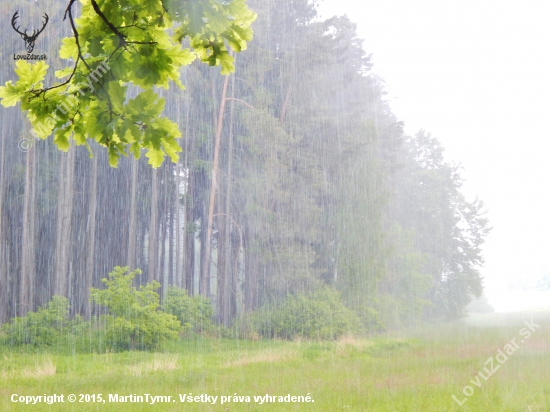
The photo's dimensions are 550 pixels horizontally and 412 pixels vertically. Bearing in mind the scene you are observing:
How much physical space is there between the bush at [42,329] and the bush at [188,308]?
346 cm

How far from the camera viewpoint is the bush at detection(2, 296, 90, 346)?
18.8 meters

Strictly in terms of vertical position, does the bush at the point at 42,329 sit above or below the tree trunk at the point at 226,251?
below

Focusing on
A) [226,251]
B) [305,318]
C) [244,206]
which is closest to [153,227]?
[226,251]

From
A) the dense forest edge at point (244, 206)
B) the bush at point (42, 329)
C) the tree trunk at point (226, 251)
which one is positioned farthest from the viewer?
the tree trunk at point (226, 251)

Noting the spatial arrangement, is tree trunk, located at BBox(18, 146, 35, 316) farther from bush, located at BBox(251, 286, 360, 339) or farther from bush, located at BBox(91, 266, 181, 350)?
bush, located at BBox(251, 286, 360, 339)

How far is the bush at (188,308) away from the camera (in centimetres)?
2152

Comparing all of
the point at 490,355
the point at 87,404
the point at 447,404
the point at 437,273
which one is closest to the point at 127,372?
the point at 87,404

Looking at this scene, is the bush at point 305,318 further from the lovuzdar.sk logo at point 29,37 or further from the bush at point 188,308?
the lovuzdar.sk logo at point 29,37

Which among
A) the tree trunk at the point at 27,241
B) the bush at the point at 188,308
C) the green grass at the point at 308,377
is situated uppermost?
the tree trunk at the point at 27,241

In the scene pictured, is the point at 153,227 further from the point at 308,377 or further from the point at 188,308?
the point at 308,377

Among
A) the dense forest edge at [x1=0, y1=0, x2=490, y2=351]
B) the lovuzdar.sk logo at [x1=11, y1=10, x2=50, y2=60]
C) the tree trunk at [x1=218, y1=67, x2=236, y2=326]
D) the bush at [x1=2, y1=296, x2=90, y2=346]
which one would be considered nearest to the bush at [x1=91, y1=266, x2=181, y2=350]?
the dense forest edge at [x1=0, y1=0, x2=490, y2=351]

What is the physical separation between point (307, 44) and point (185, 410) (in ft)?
70.8

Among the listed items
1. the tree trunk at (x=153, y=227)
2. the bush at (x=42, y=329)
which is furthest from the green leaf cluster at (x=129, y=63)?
the tree trunk at (x=153, y=227)

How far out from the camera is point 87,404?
9.74m
